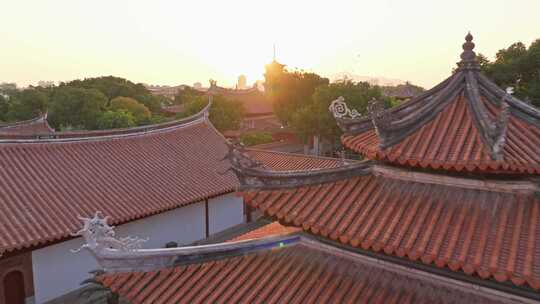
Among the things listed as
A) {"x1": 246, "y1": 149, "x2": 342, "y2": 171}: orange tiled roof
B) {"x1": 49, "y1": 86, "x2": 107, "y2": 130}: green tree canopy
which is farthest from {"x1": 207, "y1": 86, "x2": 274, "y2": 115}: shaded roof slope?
{"x1": 246, "y1": 149, "x2": 342, "y2": 171}: orange tiled roof

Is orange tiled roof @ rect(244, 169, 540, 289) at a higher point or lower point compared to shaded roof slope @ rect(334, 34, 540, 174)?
lower

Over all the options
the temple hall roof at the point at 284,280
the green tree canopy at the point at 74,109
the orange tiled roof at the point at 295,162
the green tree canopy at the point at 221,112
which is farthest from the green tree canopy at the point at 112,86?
the temple hall roof at the point at 284,280

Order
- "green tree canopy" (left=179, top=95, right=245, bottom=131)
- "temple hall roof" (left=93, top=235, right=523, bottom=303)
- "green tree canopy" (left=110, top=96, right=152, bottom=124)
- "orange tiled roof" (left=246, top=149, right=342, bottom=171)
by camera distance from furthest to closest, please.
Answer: "green tree canopy" (left=110, top=96, right=152, bottom=124) < "green tree canopy" (left=179, top=95, right=245, bottom=131) < "orange tiled roof" (left=246, top=149, right=342, bottom=171) < "temple hall roof" (left=93, top=235, right=523, bottom=303)

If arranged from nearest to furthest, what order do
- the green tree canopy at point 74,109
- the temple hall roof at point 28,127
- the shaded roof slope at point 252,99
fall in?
the temple hall roof at point 28,127 < the green tree canopy at point 74,109 < the shaded roof slope at point 252,99

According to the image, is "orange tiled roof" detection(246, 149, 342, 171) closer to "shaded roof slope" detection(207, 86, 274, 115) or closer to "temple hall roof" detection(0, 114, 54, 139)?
"temple hall roof" detection(0, 114, 54, 139)

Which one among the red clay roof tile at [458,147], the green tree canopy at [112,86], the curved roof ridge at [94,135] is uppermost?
the green tree canopy at [112,86]

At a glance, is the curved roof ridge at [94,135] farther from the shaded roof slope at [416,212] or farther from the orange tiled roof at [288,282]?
the shaded roof slope at [416,212]

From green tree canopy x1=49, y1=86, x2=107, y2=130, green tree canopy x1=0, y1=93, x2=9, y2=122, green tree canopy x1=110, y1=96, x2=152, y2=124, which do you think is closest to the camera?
green tree canopy x1=49, y1=86, x2=107, y2=130
